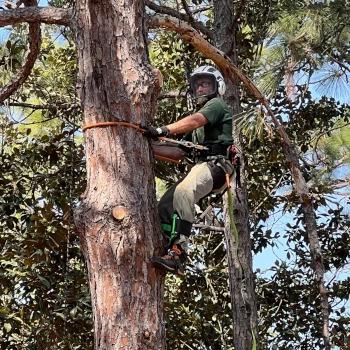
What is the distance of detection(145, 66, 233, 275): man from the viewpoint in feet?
9.78

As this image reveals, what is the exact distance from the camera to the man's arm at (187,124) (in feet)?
10.2

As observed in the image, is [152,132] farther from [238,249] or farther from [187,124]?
[238,249]

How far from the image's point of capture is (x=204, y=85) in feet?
12.3

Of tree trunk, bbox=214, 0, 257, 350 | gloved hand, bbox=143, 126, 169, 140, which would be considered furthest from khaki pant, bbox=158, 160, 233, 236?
tree trunk, bbox=214, 0, 257, 350

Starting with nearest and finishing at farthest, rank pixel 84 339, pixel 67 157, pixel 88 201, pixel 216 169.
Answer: pixel 88 201, pixel 216 169, pixel 84 339, pixel 67 157

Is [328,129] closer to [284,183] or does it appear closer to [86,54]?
[284,183]

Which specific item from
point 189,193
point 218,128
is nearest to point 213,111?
point 218,128

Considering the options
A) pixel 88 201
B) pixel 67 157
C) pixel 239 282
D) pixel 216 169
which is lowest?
pixel 88 201

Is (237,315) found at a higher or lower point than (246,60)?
lower

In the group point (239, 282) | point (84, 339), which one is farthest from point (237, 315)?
point (84, 339)

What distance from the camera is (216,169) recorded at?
3.42 metres

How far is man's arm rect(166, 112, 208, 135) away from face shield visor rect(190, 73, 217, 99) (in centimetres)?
35

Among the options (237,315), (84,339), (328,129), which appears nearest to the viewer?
(237,315)

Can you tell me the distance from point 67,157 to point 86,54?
3.46m
